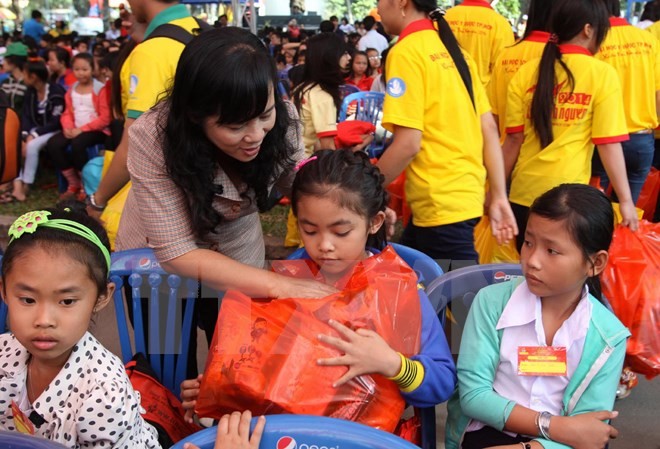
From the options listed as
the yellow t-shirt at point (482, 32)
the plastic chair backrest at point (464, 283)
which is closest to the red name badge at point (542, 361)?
the plastic chair backrest at point (464, 283)

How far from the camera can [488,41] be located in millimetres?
4473

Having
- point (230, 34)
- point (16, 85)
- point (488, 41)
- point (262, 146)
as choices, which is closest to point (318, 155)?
point (262, 146)

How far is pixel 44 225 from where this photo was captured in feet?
4.66

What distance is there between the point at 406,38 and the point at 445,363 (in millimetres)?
1300

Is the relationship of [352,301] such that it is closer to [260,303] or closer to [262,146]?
[260,303]

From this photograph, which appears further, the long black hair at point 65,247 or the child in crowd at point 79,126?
the child in crowd at point 79,126

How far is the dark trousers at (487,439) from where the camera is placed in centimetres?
163

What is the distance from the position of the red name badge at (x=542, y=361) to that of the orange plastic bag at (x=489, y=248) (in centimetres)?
137

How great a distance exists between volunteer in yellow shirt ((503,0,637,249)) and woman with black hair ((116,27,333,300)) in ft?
4.53

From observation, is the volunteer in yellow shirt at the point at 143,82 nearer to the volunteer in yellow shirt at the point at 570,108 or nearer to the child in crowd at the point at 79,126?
the volunteer in yellow shirt at the point at 570,108

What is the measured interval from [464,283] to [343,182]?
545 millimetres

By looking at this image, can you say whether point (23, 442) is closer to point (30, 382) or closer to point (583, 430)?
point (30, 382)

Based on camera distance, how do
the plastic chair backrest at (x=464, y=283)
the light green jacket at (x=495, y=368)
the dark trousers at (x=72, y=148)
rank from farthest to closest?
the dark trousers at (x=72, y=148), the plastic chair backrest at (x=464, y=283), the light green jacket at (x=495, y=368)

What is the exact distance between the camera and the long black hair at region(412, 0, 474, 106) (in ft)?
8.04
